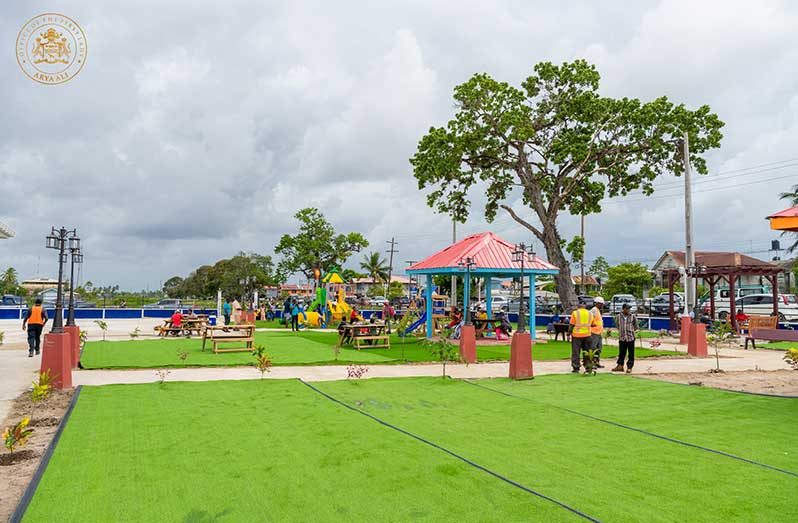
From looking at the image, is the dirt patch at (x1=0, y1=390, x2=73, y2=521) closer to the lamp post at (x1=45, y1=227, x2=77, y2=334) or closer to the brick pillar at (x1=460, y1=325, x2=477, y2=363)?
the lamp post at (x1=45, y1=227, x2=77, y2=334)

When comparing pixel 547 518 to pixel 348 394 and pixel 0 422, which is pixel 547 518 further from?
pixel 0 422

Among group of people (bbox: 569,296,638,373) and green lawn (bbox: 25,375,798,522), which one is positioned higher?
group of people (bbox: 569,296,638,373)

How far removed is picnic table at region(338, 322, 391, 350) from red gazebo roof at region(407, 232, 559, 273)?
10.7ft

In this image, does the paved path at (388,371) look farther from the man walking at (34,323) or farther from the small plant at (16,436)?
the small plant at (16,436)

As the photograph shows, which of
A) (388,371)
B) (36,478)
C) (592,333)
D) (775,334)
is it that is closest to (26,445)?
(36,478)

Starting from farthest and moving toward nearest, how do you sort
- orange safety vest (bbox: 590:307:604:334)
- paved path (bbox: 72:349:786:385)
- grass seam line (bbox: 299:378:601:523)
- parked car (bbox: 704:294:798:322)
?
parked car (bbox: 704:294:798:322) < orange safety vest (bbox: 590:307:604:334) < paved path (bbox: 72:349:786:385) < grass seam line (bbox: 299:378:601:523)

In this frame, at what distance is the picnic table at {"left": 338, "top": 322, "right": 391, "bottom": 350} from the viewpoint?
18.3 metres

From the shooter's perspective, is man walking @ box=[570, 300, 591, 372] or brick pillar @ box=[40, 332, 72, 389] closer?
brick pillar @ box=[40, 332, 72, 389]

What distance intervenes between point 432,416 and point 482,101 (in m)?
21.9

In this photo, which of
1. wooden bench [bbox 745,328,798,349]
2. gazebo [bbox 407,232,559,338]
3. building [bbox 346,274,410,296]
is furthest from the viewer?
building [bbox 346,274,410,296]

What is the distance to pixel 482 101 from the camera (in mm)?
28000

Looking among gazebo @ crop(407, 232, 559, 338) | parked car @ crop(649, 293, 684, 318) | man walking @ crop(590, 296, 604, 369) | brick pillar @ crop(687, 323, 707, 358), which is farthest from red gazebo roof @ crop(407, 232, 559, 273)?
parked car @ crop(649, 293, 684, 318)

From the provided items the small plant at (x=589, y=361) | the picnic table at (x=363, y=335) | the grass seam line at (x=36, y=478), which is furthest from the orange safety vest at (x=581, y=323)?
the grass seam line at (x=36, y=478)

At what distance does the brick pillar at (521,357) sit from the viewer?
1183cm
